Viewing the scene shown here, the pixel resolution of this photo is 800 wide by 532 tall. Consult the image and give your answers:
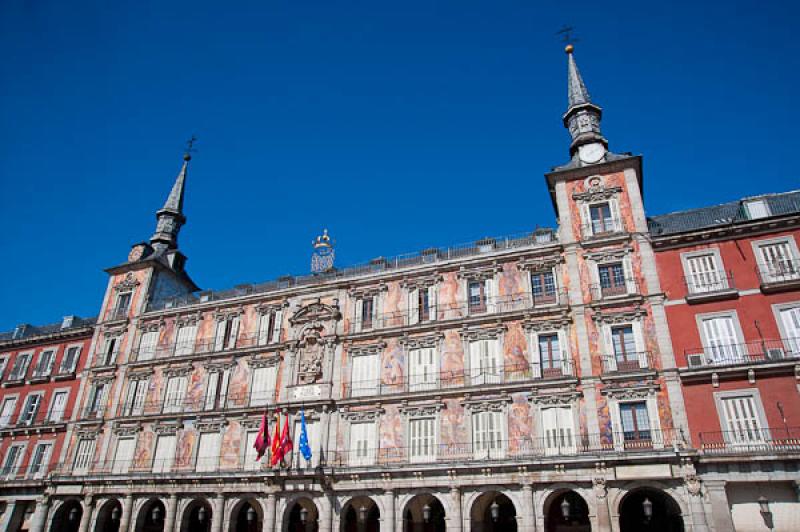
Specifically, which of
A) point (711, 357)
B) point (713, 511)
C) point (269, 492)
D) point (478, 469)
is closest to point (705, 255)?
point (711, 357)

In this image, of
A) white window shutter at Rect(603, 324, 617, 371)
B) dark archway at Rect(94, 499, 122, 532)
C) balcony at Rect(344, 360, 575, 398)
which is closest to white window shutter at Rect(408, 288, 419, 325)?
balcony at Rect(344, 360, 575, 398)

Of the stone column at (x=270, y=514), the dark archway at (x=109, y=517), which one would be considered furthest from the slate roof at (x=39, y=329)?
the stone column at (x=270, y=514)

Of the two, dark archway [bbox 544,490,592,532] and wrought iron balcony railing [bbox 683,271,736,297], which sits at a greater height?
wrought iron balcony railing [bbox 683,271,736,297]

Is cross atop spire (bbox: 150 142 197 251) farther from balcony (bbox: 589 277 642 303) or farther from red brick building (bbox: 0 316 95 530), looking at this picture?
balcony (bbox: 589 277 642 303)

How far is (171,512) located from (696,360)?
101 feet

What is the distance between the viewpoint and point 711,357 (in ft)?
89.0

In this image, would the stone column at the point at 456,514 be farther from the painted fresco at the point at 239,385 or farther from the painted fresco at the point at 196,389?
the painted fresco at the point at 196,389

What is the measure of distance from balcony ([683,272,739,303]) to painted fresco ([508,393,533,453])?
977 cm

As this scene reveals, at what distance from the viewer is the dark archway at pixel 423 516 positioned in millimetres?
30891

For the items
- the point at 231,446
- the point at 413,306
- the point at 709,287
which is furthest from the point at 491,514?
the point at 231,446

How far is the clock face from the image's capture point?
34938 millimetres

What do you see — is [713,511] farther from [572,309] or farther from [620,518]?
[572,309]

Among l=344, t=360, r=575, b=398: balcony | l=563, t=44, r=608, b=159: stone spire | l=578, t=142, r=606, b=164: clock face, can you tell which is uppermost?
l=563, t=44, r=608, b=159: stone spire

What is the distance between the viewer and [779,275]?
2769cm
